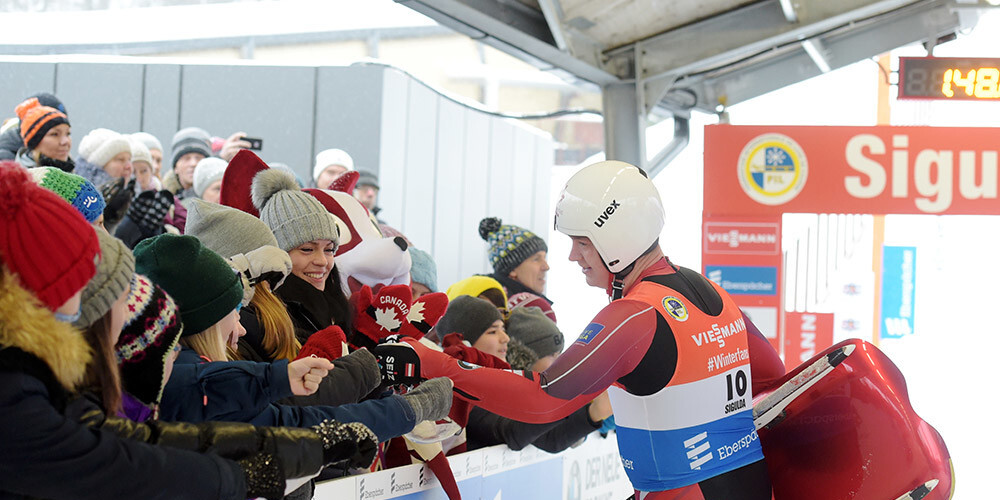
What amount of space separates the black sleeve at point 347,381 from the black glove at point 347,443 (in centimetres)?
38

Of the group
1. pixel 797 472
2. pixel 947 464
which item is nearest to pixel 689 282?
pixel 797 472

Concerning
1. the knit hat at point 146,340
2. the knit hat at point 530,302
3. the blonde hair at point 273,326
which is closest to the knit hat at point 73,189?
the blonde hair at point 273,326

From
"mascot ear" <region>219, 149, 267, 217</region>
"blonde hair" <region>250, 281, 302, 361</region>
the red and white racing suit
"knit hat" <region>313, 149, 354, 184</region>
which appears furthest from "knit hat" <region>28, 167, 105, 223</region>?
"knit hat" <region>313, 149, 354, 184</region>

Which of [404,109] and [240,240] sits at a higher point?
[404,109]

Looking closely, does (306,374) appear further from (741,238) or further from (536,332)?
(741,238)

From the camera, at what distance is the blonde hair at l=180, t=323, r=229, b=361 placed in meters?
2.35

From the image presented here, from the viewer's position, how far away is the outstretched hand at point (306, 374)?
222cm

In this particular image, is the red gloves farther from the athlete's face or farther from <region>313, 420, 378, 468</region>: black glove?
<region>313, 420, 378, 468</region>: black glove

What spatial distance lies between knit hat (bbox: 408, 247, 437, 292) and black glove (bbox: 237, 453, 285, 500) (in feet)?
9.29

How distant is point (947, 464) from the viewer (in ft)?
9.66

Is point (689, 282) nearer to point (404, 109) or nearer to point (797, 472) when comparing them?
point (797, 472)

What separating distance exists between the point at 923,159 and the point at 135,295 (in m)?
7.91

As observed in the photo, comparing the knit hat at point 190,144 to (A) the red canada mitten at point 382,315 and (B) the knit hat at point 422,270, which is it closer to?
(B) the knit hat at point 422,270

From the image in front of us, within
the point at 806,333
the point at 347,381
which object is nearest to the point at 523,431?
the point at 347,381
